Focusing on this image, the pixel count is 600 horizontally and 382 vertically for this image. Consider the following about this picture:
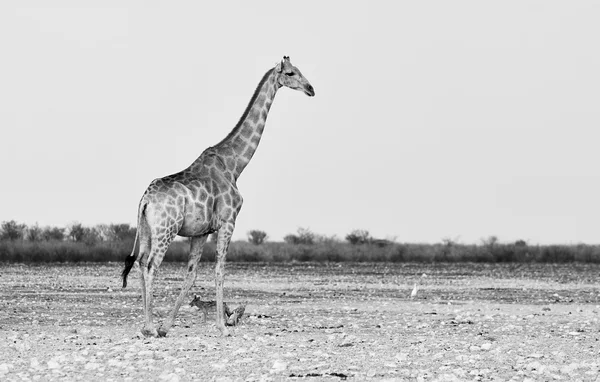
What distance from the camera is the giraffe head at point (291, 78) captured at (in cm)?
1734

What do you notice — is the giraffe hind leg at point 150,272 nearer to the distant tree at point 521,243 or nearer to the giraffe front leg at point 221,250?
the giraffe front leg at point 221,250

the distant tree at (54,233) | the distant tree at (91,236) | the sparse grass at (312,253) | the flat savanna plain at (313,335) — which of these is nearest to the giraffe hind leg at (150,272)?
the flat savanna plain at (313,335)

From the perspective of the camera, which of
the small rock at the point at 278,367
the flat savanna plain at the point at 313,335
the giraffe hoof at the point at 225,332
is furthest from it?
the giraffe hoof at the point at 225,332

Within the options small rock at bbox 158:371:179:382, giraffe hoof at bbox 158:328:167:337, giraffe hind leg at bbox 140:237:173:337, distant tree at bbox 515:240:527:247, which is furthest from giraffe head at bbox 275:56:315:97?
distant tree at bbox 515:240:527:247

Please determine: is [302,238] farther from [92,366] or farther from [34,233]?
[92,366]

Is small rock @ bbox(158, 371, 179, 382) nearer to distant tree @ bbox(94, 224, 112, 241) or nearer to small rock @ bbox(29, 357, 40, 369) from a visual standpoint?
small rock @ bbox(29, 357, 40, 369)

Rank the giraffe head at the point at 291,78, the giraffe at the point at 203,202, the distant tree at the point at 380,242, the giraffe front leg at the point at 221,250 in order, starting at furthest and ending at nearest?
the distant tree at the point at 380,242 < the giraffe head at the point at 291,78 < the giraffe front leg at the point at 221,250 < the giraffe at the point at 203,202

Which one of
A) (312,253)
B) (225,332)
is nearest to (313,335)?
(225,332)

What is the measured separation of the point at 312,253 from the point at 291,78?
37194mm

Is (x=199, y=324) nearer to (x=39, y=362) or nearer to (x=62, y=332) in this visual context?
(x=62, y=332)

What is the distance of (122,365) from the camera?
1198cm

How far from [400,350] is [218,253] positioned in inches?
147

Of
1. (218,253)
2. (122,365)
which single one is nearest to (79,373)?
(122,365)

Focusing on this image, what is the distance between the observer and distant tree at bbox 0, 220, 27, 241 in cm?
5735
